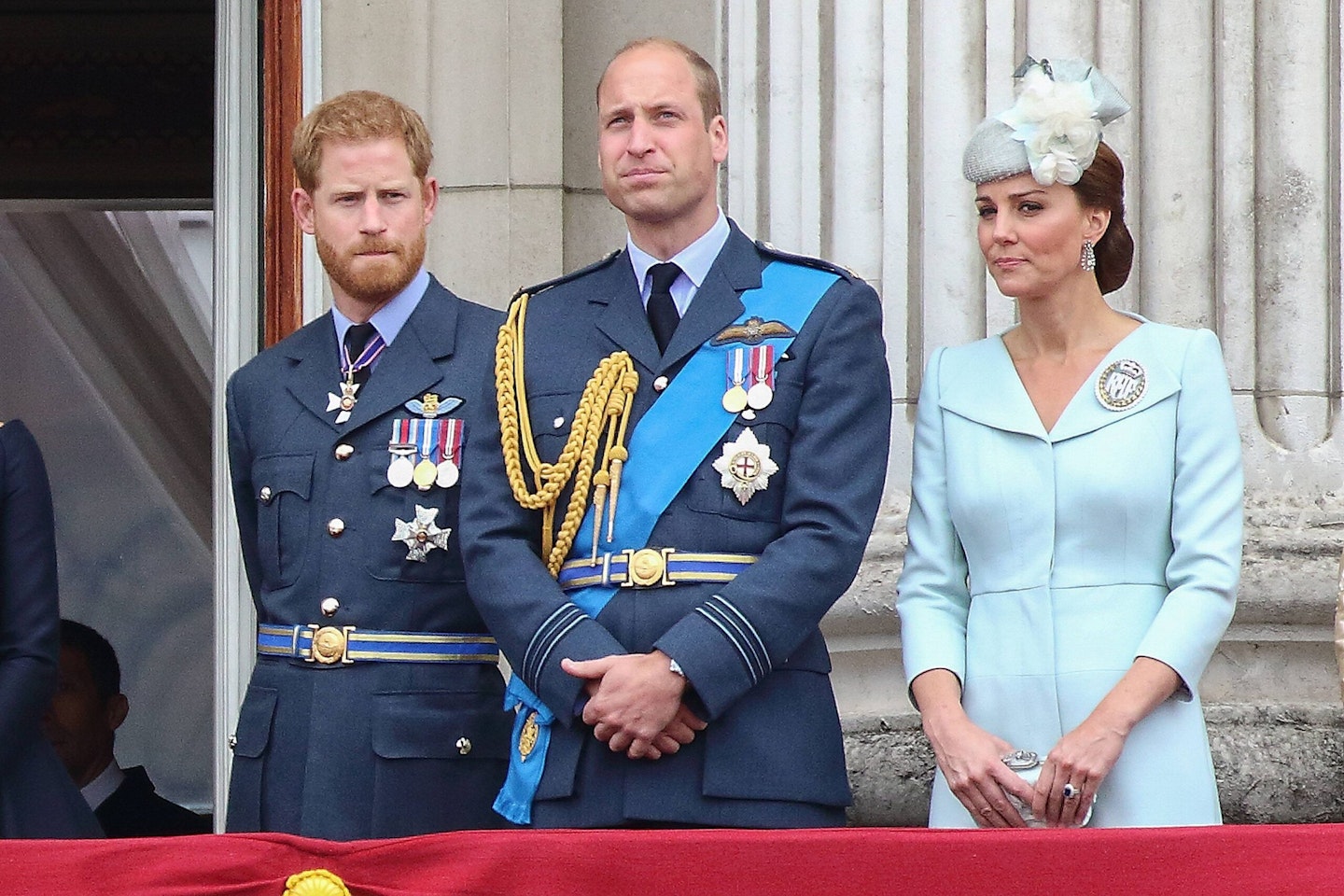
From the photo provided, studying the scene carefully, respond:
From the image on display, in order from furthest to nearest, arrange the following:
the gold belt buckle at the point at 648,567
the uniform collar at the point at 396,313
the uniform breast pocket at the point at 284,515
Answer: the uniform collar at the point at 396,313 < the uniform breast pocket at the point at 284,515 < the gold belt buckle at the point at 648,567

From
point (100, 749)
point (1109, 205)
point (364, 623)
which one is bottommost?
point (100, 749)

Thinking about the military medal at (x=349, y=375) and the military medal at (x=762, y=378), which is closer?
the military medal at (x=762, y=378)

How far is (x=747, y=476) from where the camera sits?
3213 millimetres

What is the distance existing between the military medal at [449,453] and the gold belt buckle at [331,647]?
0.82 feet

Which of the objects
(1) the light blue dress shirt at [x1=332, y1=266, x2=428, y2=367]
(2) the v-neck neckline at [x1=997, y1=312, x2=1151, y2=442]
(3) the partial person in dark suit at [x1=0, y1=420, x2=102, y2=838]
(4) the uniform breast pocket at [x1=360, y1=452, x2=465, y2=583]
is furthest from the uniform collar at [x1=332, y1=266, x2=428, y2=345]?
(2) the v-neck neckline at [x1=997, y1=312, x2=1151, y2=442]

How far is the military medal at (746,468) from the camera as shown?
321cm

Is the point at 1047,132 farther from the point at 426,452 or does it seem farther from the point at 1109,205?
the point at 426,452

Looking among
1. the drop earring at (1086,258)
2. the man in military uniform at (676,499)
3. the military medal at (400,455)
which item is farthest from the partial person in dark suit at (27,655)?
the drop earring at (1086,258)

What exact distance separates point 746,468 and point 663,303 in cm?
32

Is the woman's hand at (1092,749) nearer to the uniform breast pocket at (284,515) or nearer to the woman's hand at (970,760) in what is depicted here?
the woman's hand at (970,760)

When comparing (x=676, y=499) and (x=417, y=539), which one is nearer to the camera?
(x=676, y=499)

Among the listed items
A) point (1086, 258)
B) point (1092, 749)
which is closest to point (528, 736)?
point (1092, 749)

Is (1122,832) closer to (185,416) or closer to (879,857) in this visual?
(879,857)

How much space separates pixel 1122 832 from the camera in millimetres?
2672
